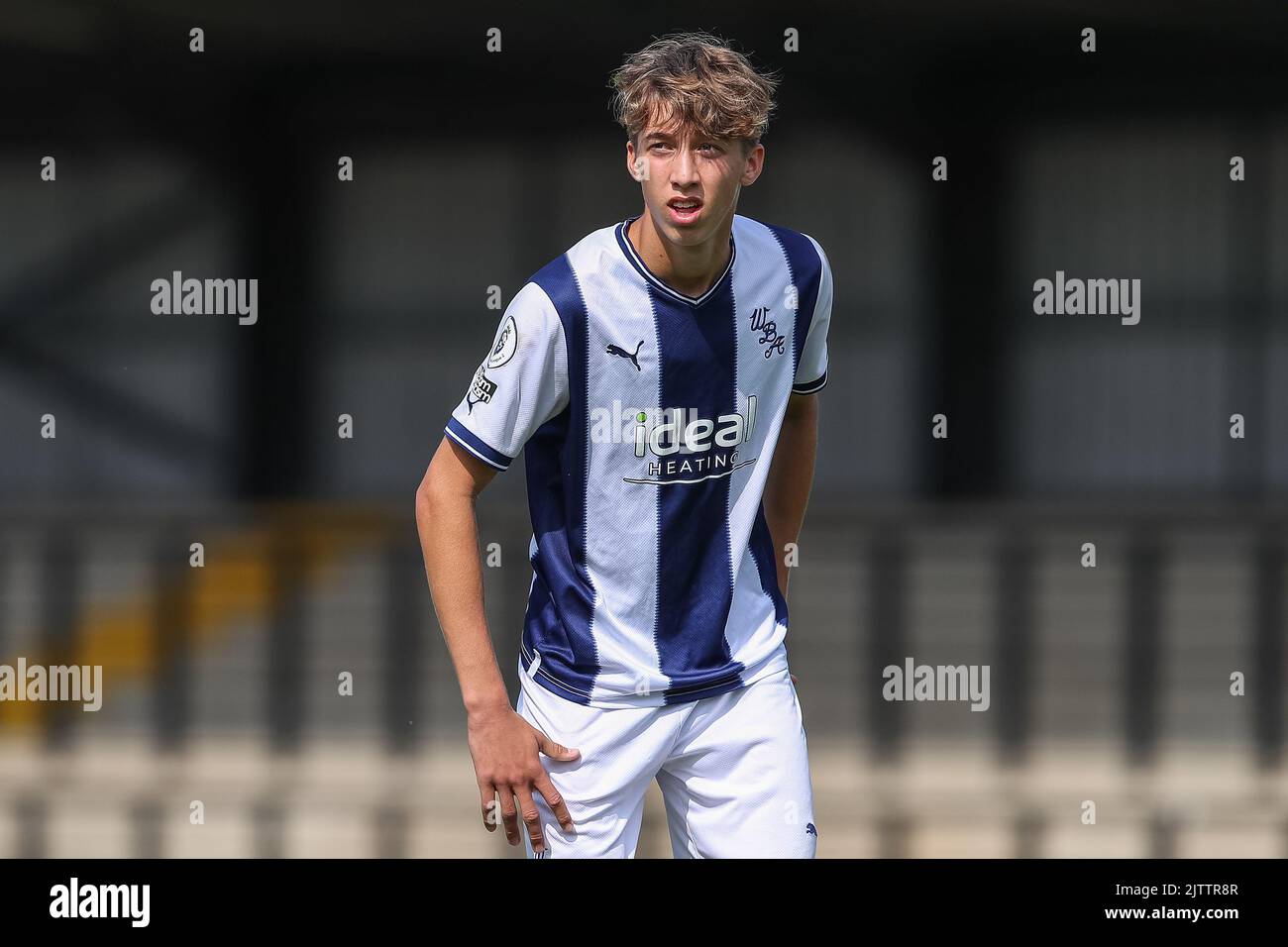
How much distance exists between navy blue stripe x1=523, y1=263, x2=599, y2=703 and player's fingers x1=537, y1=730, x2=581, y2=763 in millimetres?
66

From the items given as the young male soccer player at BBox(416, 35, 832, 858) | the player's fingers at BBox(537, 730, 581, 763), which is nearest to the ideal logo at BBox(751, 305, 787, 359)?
the young male soccer player at BBox(416, 35, 832, 858)

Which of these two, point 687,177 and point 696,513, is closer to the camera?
point 687,177

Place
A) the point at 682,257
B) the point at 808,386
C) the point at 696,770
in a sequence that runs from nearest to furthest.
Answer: the point at 682,257 < the point at 696,770 < the point at 808,386

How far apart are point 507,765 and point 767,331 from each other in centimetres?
62

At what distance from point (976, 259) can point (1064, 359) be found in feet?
1.68

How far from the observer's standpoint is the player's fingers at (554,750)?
167 cm

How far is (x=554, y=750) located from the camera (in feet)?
5.53

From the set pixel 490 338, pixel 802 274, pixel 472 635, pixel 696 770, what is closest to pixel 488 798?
pixel 472 635

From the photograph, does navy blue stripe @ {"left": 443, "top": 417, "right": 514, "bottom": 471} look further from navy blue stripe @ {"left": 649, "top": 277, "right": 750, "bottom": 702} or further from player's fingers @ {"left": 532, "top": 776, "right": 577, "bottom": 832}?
player's fingers @ {"left": 532, "top": 776, "right": 577, "bottom": 832}

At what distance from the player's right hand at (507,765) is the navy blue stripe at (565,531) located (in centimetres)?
13

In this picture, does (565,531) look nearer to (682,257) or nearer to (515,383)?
(515,383)

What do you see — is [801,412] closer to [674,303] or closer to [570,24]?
[674,303]

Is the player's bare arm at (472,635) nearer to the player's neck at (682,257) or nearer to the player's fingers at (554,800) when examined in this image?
the player's fingers at (554,800)
